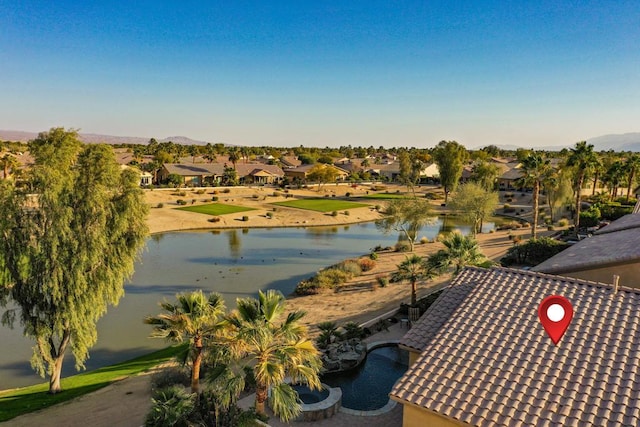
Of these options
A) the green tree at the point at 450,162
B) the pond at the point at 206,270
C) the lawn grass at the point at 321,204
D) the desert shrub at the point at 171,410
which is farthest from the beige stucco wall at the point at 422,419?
the green tree at the point at 450,162

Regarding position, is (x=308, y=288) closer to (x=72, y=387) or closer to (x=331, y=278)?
(x=331, y=278)

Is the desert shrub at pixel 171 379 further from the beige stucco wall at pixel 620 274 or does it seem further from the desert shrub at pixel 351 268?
the desert shrub at pixel 351 268

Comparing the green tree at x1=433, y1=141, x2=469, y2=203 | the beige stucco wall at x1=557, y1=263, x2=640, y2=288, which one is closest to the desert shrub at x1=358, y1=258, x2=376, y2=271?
the beige stucco wall at x1=557, y1=263, x2=640, y2=288

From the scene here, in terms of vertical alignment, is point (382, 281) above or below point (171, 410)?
below

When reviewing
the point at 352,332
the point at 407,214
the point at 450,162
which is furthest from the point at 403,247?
the point at 450,162

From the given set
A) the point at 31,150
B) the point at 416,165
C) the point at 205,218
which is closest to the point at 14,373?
the point at 31,150

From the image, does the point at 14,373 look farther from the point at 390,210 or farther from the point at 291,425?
the point at 390,210

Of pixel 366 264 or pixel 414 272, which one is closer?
pixel 414 272
